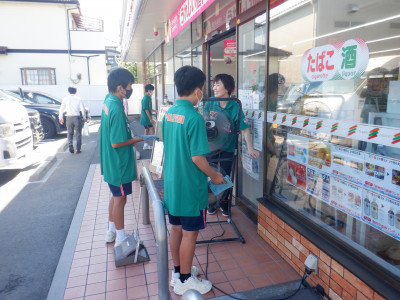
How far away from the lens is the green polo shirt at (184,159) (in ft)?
7.70

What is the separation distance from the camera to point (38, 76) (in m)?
20.0

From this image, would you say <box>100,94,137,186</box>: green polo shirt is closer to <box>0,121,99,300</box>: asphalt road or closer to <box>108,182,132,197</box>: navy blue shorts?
<box>108,182,132,197</box>: navy blue shorts

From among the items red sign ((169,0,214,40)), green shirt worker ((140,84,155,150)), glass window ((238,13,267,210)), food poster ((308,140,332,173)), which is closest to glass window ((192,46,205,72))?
red sign ((169,0,214,40))

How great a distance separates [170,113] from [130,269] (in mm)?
1654

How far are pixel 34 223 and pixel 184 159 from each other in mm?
3173

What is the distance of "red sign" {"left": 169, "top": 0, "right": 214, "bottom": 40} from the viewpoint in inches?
164

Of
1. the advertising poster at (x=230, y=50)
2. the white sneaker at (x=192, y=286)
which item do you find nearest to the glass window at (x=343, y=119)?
the white sneaker at (x=192, y=286)

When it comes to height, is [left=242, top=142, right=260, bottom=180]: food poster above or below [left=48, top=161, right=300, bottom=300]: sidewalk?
above

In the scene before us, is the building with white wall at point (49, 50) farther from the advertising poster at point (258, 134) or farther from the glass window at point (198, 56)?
the advertising poster at point (258, 134)

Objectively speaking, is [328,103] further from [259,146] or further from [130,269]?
[130,269]

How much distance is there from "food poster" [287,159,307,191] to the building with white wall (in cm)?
1788

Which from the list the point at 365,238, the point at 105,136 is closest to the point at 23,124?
the point at 105,136

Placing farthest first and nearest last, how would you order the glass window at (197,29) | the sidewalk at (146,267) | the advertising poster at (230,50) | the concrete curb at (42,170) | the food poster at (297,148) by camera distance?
the concrete curb at (42,170), the glass window at (197,29), the advertising poster at (230,50), the food poster at (297,148), the sidewalk at (146,267)

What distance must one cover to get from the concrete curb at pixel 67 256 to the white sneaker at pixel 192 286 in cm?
102
